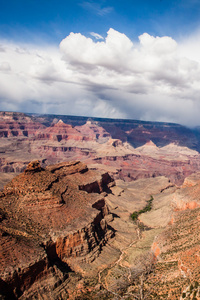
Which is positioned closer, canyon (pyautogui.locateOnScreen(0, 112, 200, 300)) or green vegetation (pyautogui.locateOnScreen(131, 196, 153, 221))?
canyon (pyautogui.locateOnScreen(0, 112, 200, 300))

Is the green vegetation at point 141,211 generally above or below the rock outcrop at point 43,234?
below

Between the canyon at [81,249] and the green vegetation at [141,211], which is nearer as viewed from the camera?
the canyon at [81,249]

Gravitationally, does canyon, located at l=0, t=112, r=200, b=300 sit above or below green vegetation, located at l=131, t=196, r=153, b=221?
above

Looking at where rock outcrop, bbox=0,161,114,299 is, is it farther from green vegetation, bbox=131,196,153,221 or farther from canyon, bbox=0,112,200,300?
green vegetation, bbox=131,196,153,221

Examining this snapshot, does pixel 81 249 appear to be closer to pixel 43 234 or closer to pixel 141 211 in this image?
pixel 43 234

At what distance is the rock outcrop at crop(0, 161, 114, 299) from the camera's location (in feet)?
120

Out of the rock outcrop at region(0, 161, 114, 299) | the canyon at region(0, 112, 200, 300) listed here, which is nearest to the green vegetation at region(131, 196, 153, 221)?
the canyon at region(0, 112, 200, 300)

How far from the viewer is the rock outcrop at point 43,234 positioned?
36.6 m

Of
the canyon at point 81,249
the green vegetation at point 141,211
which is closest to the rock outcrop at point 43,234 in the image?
the canyon at point 81,249

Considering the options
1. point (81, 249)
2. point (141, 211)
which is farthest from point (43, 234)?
point (141, 211)

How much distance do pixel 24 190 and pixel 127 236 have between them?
106 feet

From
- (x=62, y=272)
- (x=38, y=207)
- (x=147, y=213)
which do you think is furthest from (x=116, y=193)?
(x=62, y=272)

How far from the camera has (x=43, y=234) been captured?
1823 inches

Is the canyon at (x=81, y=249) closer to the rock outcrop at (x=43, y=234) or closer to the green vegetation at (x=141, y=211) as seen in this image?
Result: the rock outcrop at (x=43, y=234)
